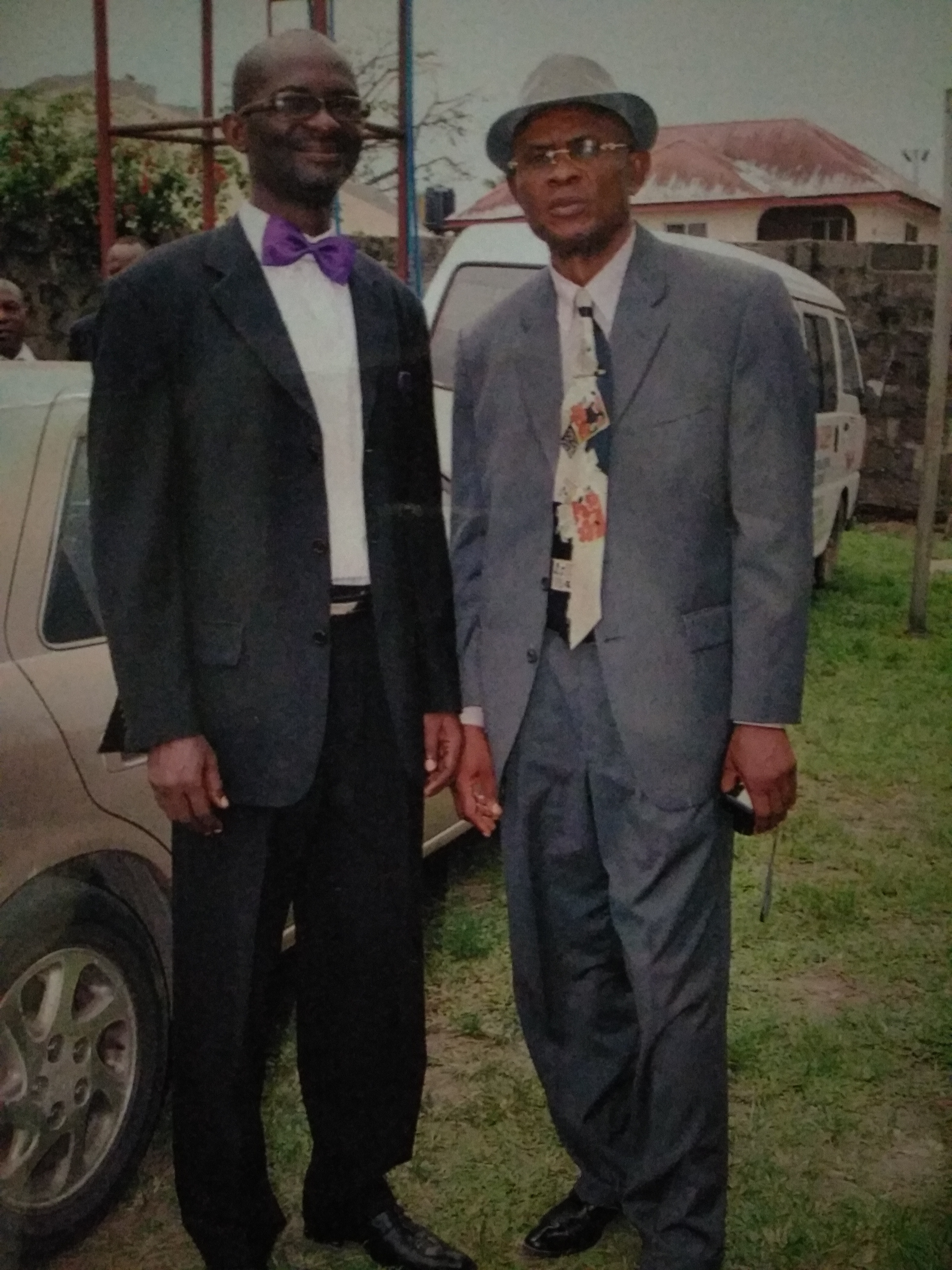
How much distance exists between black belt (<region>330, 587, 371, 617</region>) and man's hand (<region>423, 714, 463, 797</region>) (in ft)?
0.79

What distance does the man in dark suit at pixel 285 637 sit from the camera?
68.4 inches

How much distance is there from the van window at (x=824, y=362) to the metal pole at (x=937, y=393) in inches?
35.6

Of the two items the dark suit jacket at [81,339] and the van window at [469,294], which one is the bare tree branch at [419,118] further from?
the van window at [469,294]

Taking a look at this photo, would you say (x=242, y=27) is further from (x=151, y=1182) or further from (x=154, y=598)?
(x=151, y=1182)

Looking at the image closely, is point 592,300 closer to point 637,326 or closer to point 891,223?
point 637,326

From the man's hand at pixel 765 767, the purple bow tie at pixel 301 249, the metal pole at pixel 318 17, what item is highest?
the metal pole at pixel 318 17

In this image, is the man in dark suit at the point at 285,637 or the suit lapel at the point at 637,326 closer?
the man in dark suit at the point at 285,637

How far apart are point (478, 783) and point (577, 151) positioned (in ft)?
3.17

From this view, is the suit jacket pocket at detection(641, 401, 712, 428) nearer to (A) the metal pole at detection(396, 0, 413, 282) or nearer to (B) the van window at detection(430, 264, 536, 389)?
(A) the metal pole at detection(396, 0, 413, 282)

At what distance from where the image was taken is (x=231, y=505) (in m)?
1.77

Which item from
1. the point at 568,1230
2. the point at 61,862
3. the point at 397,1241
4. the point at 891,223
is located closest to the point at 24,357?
the point at 61,862

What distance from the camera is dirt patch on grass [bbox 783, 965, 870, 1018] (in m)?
2.91

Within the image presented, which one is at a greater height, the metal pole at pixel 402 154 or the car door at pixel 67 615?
the metal pole at pixel 402 154

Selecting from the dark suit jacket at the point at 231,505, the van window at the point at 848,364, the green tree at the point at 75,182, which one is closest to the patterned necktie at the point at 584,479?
the dark suit jacket at the point at 231,505
